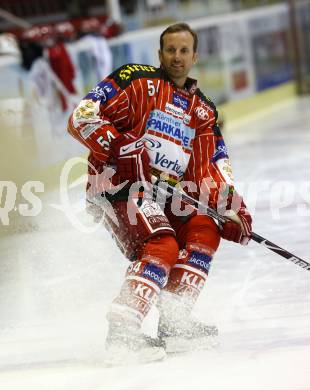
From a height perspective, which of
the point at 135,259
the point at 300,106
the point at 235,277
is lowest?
the point at 300,106

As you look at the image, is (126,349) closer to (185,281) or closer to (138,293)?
(138,293)

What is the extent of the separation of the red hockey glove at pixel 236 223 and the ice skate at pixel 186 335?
0.29 meters

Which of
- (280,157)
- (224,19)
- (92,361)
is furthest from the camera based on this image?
(224,19)

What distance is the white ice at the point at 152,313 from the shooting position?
294 cm

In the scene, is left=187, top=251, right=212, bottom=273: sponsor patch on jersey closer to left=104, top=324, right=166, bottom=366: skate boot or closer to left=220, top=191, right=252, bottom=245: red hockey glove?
left=220, top=191, right=252, bottom=245: red hockey glove

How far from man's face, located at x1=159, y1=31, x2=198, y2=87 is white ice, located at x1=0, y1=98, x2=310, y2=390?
0.86 meters

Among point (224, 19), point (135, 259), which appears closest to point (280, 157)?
point (224, 19)

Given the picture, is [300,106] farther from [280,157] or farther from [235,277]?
[235,277]

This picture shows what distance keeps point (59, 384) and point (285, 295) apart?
1.24 metres

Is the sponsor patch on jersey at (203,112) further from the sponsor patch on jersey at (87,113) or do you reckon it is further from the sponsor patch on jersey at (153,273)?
the sponsor patch on jersey at (153,273)

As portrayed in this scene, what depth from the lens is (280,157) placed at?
7.96 metres

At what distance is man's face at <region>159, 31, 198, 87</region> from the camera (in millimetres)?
3309

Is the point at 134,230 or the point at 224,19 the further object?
the point at 224,19

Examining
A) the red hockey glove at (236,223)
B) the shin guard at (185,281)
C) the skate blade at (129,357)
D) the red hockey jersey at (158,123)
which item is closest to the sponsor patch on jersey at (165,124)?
the red hockey jersey at (158,123)
